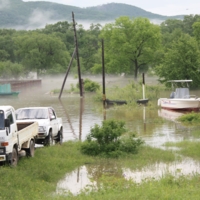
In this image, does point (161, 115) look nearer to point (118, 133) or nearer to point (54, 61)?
point (118, 133)

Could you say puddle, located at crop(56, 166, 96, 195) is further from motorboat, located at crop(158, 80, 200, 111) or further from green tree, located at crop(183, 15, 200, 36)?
green tree, located at crop(183, 15, 200, 36)

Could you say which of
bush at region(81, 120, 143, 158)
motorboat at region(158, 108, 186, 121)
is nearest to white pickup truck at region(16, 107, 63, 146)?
bush at region(81, 120, 143, 158)

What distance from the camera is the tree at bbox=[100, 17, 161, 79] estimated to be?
8512cm

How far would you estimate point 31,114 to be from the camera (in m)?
20.8

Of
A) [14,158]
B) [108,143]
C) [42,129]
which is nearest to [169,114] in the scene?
[42,129]

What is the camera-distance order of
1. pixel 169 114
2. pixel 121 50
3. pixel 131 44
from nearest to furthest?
pixel 169 114 → pixel 131 44 → pixel 121 50

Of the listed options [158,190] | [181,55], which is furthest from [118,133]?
[181,55]

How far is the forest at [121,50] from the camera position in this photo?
5611 cm

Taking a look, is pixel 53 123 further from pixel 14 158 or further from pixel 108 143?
pixel 14 158

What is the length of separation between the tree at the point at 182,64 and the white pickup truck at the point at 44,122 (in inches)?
1342

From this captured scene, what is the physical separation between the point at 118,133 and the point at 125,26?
71.2 m

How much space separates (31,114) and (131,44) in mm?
65349

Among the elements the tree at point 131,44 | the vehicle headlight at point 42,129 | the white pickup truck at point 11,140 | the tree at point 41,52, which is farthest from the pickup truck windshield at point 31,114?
the tree at point 41,52

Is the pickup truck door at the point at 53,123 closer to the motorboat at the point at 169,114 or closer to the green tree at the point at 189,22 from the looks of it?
the motorboat at the point at 169,114
